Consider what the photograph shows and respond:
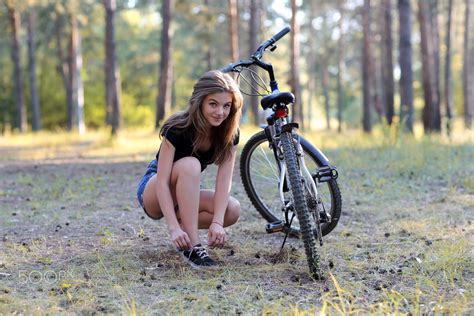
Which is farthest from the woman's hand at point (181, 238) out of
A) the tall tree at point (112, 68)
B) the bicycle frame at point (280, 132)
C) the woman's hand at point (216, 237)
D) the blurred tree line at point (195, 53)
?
the tall tree at point (112, 68)

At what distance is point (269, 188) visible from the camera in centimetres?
444

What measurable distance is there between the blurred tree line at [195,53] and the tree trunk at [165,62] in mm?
28

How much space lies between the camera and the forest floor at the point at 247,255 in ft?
9.15

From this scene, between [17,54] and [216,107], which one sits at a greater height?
[17,54]

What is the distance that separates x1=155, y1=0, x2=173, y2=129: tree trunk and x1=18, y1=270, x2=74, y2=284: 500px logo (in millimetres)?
11164

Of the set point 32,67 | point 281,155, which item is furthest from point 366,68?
point 281,155

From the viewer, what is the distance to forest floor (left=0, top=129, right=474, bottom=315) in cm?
279

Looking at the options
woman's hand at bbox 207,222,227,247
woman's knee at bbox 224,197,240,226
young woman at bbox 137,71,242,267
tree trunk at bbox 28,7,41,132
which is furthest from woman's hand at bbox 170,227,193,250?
tree trunk at bbox 28,7,41,132

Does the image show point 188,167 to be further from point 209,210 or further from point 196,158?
point 209,210

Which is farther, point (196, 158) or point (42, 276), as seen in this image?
point (196, 158)

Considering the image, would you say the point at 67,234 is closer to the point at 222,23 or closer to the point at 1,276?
the point at 1,276

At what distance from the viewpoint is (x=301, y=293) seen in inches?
115

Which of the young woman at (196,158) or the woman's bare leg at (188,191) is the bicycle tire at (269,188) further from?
the woman's bare leg at (188,191)

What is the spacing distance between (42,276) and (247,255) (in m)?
1.34
